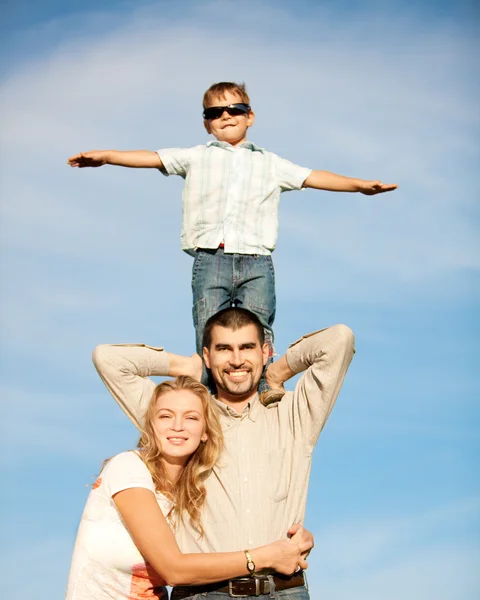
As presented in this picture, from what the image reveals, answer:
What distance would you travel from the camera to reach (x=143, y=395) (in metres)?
6.16

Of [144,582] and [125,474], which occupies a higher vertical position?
[125,474]

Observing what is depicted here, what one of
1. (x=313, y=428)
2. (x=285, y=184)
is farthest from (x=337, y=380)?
(x=285, y=184)

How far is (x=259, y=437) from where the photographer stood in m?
5.97

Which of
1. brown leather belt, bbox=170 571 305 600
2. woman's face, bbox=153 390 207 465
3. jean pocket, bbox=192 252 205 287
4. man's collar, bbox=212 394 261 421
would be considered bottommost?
brown leather belt, bbox=170 571 305 600

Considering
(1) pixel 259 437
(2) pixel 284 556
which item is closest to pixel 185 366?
(1) pixel 259 437

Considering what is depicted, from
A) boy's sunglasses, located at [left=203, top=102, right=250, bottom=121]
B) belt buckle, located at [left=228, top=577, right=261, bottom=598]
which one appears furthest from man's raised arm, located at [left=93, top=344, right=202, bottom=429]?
boy's sunglasses, located at [left=203, top=102, right=250, bottom=121]

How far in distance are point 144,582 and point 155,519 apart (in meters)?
0.45

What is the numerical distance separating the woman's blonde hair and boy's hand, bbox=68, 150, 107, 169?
2385 mm

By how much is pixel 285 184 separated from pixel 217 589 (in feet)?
12.2

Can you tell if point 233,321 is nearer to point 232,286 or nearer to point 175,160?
point 232,286

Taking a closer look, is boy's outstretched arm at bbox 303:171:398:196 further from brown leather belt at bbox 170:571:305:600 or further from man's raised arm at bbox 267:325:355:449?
brown leather belt at bbox 170:571:305:600

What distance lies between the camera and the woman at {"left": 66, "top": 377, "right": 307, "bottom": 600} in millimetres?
5039

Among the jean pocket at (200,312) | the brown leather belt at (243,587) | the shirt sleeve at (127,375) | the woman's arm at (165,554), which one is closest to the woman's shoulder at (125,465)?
the woman's arm at (165,554)

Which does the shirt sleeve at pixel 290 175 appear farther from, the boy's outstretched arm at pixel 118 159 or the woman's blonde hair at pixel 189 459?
the woman's blonde hair at pixel 189 459
